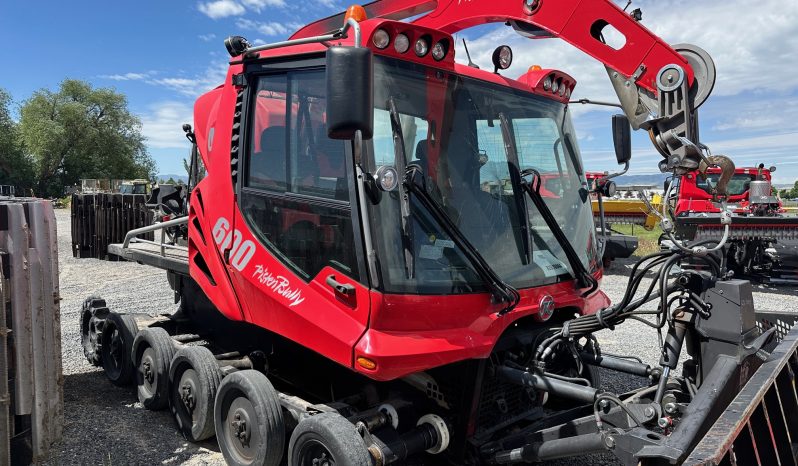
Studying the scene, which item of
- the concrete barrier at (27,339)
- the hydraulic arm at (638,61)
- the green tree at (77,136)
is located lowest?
the concrete barrier at (27,339)

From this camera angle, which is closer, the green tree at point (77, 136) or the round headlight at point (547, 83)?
the round headlight at point (547, 83)

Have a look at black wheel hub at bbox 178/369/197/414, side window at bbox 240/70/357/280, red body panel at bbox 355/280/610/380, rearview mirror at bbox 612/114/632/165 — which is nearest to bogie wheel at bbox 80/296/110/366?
black wheel hub at bbox 178/369/197/414

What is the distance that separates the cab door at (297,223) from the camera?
3057 millimetres

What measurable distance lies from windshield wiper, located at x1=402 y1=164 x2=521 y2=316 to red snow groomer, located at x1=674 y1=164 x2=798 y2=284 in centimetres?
863

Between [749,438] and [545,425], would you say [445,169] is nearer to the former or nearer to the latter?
[545,425]

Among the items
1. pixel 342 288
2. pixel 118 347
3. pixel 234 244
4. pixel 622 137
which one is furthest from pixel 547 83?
pixel 118 347

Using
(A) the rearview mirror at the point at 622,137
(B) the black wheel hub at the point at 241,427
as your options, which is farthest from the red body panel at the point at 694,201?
(B) the black wheel hub at the point at 241,427

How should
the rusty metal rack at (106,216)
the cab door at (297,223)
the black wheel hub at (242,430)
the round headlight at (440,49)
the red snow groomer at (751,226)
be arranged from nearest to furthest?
1. the cab door at (297,223)
2. the round headlight at (440,49)
3. the black wheel hub at (242,430)
4. the rusty metal rack at (106,216)
5. the red snow groomer at (751,226)

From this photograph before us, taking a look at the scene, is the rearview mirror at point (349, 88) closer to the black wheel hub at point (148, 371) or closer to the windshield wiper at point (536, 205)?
the windshield wiper at point (536, 205)

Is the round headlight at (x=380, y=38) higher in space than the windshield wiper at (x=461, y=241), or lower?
higher

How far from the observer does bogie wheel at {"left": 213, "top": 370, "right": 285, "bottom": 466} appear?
11.0 feet

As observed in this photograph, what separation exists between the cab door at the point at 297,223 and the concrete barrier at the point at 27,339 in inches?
44.4

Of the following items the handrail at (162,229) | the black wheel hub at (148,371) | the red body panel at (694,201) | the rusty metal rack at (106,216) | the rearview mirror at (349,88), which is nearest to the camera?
the rearview mirror at (349,88)

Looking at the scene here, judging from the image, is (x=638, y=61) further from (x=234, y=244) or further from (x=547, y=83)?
(x=234, y=244)
